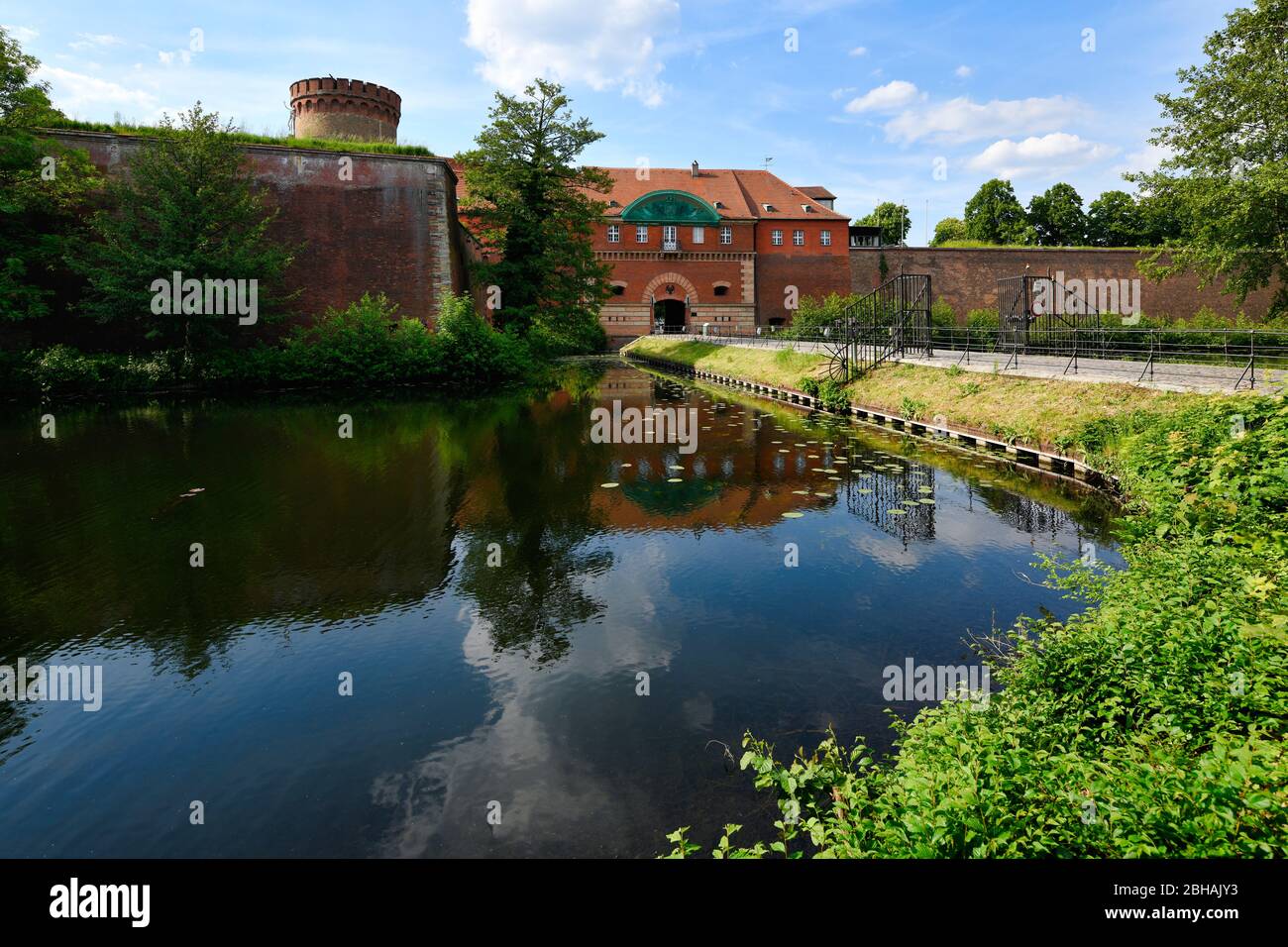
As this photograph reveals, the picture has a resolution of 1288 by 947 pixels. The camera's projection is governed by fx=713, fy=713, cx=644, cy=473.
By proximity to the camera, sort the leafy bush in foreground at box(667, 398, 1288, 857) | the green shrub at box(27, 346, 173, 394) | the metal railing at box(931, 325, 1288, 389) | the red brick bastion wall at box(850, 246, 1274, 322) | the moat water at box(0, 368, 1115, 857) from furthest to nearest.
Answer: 1. the red brick bastion wall at box(850, 246, 1274, 322)
2. the green shrub at box(27, 346, 173, 394)
3. the metal railing at box(931, 325, 1288, 389)
4. the moat water at box(0, 368, 1115, 857)
5. the leafy bush in foreground at box(667, 398, 1288, 857)

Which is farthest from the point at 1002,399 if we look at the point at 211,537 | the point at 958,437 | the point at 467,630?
the point at 211,537

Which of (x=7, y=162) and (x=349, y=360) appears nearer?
(x=7, y=162)

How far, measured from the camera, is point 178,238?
28.0 metres

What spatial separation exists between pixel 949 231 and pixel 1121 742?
8966 cm

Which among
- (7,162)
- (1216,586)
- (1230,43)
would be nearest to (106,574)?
(1216,586)

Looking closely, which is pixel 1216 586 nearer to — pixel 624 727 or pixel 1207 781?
pixel 1207 781

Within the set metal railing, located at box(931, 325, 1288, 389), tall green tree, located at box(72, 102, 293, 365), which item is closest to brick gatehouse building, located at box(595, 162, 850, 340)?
tall green tree, located at box(72, 102, 293, 365)

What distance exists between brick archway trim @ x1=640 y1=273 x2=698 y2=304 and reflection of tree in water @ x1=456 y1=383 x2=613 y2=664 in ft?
125

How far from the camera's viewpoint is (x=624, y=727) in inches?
213

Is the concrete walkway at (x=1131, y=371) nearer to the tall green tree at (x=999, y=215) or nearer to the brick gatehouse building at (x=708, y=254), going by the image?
the brick gatehouse building at (x=708, y=254)

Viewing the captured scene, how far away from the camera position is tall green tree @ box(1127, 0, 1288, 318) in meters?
26.3

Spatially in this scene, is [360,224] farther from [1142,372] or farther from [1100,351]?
[1142,372]

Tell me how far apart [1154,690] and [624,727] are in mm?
3453

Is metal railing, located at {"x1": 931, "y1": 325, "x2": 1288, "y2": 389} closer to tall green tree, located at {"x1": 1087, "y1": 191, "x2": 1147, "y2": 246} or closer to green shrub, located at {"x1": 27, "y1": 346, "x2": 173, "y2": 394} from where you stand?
green shrub, located at {"x1": 27, "y1": 346, "x2": 173, "y2": 394}
